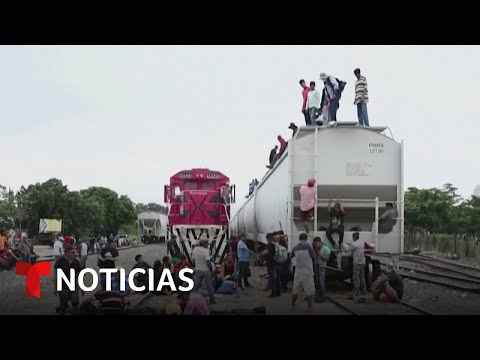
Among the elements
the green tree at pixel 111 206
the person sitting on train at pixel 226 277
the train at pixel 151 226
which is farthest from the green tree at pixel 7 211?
the person sitting on train at pixel 226 277

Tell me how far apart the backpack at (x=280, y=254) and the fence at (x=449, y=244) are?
55.6 feet

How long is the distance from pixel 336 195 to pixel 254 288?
146 inches

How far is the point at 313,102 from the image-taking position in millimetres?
14312

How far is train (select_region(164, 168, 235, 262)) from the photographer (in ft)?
57.7

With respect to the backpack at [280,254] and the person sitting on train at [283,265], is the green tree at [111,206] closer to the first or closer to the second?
the person sitting on train at [283,265]

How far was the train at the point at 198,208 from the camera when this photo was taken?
1759 centimetres

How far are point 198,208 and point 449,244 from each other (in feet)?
54.6

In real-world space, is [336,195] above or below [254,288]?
above

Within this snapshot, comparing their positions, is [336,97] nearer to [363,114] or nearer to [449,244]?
[363,114]

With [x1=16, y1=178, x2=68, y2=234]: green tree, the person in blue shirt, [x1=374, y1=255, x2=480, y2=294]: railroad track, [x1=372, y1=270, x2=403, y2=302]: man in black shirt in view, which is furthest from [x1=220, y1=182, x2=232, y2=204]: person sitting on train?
[x1=372, y1=270, x2=403, y2=302]: man in black shirt

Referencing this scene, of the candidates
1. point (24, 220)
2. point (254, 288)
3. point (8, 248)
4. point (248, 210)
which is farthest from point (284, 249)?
point (24, 220)

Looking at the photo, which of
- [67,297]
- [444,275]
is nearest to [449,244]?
[444,275]
